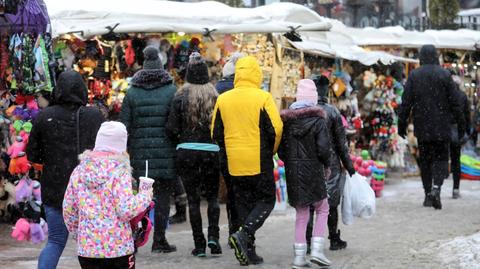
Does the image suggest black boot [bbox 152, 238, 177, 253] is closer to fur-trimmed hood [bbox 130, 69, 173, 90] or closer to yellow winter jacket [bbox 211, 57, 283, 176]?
yellow winter jacket [bbox 211, 57, 283, 176]

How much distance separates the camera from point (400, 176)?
58.6 feet

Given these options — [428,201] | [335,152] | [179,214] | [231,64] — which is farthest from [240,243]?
[428,201]

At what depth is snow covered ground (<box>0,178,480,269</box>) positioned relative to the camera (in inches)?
339

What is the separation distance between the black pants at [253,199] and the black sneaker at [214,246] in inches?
25.4

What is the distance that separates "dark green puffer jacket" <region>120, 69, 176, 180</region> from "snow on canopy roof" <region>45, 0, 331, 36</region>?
2.49m

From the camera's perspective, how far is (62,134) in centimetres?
707

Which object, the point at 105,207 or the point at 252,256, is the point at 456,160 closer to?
the point at 252,256

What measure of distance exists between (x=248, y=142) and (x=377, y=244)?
2.31 m

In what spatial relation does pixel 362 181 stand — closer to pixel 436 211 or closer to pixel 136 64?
pixel 436 211

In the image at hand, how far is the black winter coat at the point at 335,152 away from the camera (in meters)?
8.66

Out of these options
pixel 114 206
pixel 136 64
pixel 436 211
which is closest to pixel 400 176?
pixel 436 211

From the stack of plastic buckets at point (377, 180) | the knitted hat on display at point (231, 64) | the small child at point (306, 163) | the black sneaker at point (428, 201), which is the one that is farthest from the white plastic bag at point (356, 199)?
the stack of plastic buckets at point (377, 180)

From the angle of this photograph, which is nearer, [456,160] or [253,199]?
[253,199]

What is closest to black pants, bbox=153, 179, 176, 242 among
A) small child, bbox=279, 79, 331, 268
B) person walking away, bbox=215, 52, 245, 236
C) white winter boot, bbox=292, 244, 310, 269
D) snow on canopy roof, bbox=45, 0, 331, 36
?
person walking away, bbox=215, 52, 245, 236
